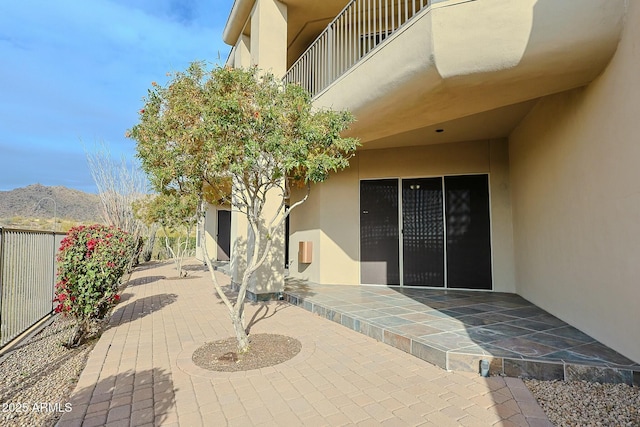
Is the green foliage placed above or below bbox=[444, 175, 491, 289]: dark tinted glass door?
above

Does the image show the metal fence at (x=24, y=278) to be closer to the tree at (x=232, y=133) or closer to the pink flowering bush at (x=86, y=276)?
the pink flowering bush at (x=86, y=276)

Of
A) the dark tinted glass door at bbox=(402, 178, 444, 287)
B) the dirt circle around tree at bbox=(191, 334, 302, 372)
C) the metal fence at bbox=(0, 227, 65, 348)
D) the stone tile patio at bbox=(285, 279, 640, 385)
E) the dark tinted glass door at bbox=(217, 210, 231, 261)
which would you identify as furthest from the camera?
the dark tinted glass door at bbox=(217, 210, 231, 261)

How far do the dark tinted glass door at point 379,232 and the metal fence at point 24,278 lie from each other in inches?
240

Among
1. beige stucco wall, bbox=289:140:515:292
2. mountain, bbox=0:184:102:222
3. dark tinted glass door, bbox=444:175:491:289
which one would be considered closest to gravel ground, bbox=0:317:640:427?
beige stucco wall, bbox=289:140:515:292

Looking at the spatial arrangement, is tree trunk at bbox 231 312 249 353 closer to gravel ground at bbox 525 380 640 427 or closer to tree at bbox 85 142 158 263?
gravel ground at bbox 525 380 640 427

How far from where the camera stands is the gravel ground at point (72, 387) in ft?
8.05

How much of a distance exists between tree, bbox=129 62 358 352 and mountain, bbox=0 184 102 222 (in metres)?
19.7

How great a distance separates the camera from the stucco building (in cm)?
329

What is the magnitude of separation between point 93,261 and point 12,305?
3.58ft

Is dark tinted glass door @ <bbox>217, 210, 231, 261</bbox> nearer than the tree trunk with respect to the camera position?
No

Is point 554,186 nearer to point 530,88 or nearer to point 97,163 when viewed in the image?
point 530,88

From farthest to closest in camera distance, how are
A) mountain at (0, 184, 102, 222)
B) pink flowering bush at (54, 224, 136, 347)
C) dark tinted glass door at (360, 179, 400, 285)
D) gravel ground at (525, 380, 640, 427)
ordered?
mountain at (0, 184, 102, 222) < dark tinted glass door at (360, 179, 400, 285) < pink flowering bush at (54, 224, 136, 347) < gravel ground at (525, 380, 640, 427)

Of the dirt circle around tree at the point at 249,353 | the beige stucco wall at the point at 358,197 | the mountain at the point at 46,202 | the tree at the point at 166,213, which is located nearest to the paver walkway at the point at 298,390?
the dirt circle around tree at the point at 249,353

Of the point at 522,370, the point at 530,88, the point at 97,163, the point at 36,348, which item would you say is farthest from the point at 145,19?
the point at 522,370
